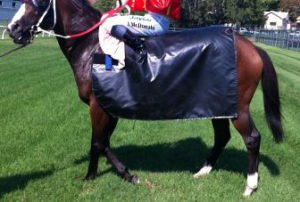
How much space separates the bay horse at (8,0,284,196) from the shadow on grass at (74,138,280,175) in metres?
0.76

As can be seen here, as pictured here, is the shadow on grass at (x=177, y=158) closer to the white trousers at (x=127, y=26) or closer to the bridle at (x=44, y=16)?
the white trousers at (x=127, y=26)

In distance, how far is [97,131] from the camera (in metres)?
5.56

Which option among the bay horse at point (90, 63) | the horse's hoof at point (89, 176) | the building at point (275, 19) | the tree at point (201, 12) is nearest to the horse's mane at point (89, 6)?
the bay horse at point (90, 63)

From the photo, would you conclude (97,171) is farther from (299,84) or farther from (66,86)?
(299,84)

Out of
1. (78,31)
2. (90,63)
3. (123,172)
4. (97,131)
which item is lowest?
(123,172)

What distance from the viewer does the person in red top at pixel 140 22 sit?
17.5 ft

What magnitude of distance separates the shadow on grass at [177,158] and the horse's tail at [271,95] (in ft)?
2.43

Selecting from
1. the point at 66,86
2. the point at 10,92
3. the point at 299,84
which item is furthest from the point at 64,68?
the point at 299,84

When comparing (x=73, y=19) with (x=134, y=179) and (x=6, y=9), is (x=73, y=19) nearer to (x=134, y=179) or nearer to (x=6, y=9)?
(x=134, y=179)

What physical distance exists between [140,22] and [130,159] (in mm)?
2129

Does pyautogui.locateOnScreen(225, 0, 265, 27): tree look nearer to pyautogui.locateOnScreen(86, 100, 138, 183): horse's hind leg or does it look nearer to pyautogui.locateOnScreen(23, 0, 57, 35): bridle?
pyautogui.locateOnScreen(86, 100, 138, 183): horse's hind leg

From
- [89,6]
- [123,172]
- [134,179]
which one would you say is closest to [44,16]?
[89,6]

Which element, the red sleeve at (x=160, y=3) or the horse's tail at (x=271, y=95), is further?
the horse's tail at (x=271, y=95)

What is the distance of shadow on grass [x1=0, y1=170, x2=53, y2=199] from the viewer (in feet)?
17.2
